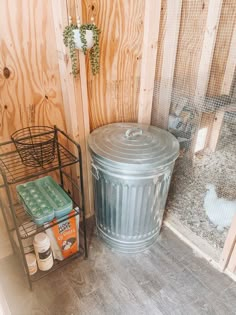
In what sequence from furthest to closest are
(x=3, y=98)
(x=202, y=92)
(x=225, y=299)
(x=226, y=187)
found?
(x=226, y=187) → (x=202, y=92) → (x=225, y=299) → (x=3, y=98)

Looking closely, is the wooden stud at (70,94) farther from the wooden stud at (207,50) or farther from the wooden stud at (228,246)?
the wooden stud at (228,246)

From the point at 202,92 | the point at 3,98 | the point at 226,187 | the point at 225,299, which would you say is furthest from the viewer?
the point at 226,187

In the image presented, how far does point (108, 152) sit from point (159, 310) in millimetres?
885

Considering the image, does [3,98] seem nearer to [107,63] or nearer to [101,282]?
[107,63]

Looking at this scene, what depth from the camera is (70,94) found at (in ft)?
4.46

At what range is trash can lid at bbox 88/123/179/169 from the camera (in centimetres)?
124

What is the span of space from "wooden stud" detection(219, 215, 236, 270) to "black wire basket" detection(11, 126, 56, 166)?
107 cm

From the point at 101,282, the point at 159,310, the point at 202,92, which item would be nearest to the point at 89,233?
the point at 101,282

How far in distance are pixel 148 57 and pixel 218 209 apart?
1081 mm

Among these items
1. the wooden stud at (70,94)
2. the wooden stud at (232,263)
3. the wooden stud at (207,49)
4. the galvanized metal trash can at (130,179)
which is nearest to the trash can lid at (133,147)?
the galvanized metal trash can at (130,179)

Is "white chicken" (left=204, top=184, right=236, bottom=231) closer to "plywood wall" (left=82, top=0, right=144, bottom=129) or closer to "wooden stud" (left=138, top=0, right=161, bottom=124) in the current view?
"wooden stud" (left=138, top=0, right=161, bottom=124)

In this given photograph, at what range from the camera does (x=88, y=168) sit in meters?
1.66

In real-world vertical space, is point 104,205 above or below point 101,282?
above

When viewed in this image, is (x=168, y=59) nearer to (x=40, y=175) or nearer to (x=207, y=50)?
(x=207, y=50)
